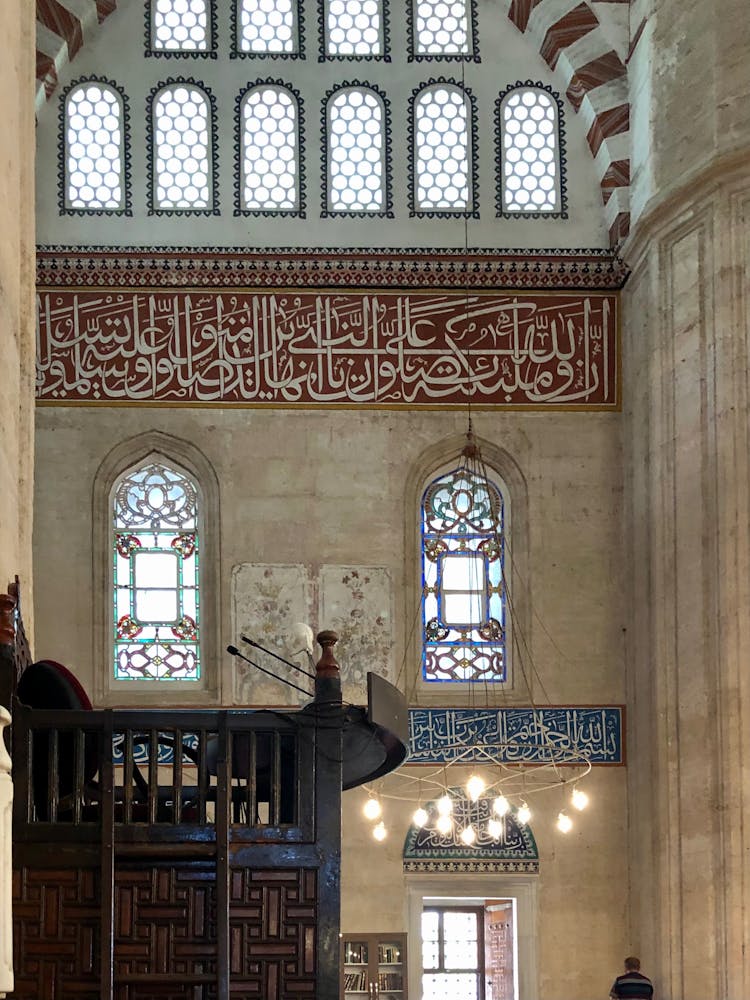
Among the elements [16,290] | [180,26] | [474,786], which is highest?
[180,26]

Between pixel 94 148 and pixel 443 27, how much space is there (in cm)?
248

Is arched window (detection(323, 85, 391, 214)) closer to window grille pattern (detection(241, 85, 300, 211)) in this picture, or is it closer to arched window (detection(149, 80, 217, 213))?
window grille pattern (detection(241, 85, 300, 211))

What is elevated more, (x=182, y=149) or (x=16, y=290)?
(x=182, y=149)

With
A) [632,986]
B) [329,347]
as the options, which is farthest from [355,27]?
[632,986]

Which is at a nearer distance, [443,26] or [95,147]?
[95,147]

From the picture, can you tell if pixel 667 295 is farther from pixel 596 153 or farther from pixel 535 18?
pixel 535 18

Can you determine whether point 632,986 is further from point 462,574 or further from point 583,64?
point 583,64

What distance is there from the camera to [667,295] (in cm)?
1134

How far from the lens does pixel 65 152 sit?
1238 centimetres

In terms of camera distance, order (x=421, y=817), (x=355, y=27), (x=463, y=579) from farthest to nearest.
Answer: (x=355, y=27)
(x=463, y=579)
(x=421, y=817)

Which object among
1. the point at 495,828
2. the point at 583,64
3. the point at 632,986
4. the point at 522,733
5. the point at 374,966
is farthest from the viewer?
the point at 583,64

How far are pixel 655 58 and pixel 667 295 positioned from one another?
4.82 ft

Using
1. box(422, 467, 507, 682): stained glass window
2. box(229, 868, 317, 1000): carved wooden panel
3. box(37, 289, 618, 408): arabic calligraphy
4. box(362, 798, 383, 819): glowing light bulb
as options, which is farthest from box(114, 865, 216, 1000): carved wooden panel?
box(37, 289, 618, 408): arabic calligraphy

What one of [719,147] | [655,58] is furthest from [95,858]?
[655,58]
